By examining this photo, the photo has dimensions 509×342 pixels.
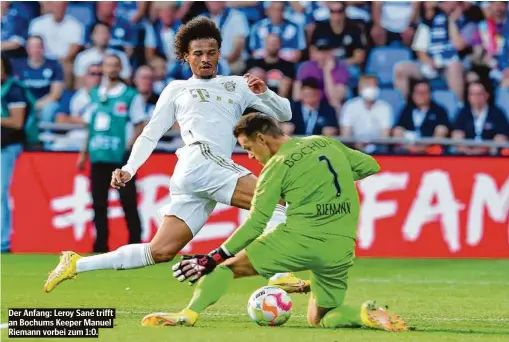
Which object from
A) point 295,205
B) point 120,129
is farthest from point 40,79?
point 295,205

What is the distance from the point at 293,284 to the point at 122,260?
1.29m

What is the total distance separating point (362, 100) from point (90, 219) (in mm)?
4089

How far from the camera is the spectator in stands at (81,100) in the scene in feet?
52.3

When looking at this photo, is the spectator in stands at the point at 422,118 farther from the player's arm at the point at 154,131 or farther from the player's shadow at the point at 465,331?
the player's shadow at the point at 465,331

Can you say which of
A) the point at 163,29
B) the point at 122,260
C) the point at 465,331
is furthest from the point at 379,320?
the point at 163,29

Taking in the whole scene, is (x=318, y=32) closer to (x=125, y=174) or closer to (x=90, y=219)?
(x=90, y=219)

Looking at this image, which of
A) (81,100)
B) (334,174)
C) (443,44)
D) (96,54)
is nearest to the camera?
(334,174)

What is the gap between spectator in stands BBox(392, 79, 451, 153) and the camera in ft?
52.2

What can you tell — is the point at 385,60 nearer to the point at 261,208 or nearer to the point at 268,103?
the point at 268,103

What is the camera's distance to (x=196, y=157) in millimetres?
9008

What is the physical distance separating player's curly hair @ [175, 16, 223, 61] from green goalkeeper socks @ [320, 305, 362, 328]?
259cm

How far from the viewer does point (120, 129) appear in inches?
564

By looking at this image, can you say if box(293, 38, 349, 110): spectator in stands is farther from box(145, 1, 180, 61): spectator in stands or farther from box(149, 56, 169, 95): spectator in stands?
box(145, 1, 180, 61): spectator in stands

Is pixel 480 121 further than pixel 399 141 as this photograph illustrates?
Yes
